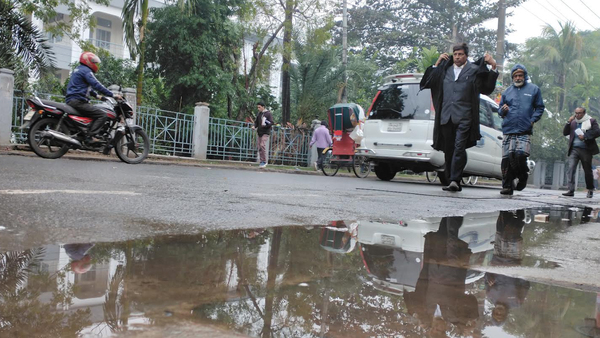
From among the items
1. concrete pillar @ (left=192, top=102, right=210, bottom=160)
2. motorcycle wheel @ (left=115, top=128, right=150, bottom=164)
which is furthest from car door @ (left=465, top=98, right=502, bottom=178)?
concrete pillar @ (left=192, top=102, right=210, bottom=160)

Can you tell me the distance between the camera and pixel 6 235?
1.88 m

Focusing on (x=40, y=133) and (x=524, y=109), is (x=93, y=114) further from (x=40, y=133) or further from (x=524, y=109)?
(x=524, y=109)

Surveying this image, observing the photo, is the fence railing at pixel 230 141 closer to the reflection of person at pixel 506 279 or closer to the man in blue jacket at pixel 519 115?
the man in blue jacket at pixel 519 115

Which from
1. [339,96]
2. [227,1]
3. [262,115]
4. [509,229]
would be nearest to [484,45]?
[339,96]

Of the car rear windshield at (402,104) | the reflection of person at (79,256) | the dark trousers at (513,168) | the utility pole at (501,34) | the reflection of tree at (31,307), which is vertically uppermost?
the utility pole at (501,34)

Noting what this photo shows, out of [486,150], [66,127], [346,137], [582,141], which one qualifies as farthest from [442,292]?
[346,137]

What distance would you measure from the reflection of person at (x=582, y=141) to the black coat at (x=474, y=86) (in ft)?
12.3

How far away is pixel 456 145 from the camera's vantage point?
6.15 meters

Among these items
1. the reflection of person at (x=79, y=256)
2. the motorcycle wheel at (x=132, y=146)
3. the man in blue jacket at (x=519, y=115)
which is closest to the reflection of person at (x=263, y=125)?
the motorcycle wheel at (x=132, y=146)

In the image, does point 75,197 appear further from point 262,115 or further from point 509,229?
point 262,115

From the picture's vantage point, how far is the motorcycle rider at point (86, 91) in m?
7.64

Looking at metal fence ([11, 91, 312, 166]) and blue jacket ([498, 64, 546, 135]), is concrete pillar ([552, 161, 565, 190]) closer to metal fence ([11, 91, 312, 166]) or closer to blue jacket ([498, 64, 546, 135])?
metal fence ([11, 91, 312, 166])

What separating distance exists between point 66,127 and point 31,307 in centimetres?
727

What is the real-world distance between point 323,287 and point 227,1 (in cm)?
1688
